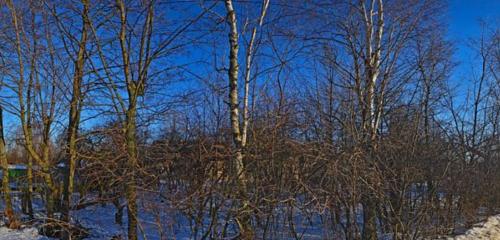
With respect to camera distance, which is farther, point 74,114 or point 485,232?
point 485,232

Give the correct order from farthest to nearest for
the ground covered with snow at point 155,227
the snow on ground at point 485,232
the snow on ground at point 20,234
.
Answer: the snow on ground at point 20,234, the snow on ground at point 485,232, the ground covered with snow at point 155,227

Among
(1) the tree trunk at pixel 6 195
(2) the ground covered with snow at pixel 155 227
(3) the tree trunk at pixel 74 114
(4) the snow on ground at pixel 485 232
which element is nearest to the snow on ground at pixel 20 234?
(2) the ground covered with snow at pixel 155 227

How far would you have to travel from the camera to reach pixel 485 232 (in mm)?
11531

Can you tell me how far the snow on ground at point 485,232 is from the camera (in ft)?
35.6

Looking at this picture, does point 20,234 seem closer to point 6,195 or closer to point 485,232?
point 6,195

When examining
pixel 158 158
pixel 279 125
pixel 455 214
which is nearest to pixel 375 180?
pixel 279 125

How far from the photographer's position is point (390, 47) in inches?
404

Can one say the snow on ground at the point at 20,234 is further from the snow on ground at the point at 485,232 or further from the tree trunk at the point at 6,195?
the snow on ground at the point at 485,232

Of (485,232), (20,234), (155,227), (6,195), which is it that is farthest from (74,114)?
(485,232)

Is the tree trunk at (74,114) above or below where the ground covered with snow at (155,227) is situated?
above

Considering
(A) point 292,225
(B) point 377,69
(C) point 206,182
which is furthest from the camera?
(B) point 377,69

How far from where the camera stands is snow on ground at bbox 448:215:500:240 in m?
10.9

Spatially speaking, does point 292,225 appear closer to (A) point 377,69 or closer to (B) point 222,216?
(B) point 222,216

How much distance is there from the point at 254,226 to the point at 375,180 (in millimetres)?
2045
